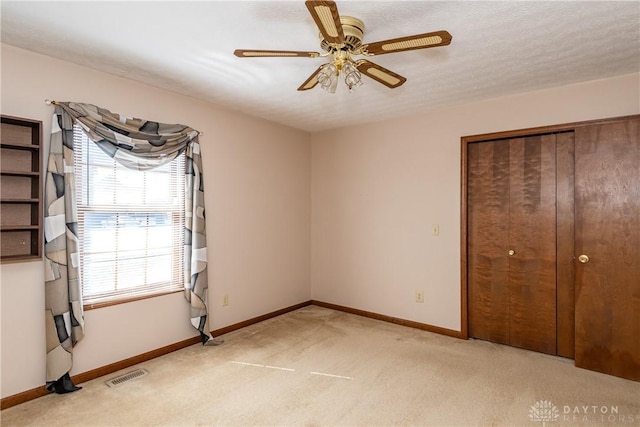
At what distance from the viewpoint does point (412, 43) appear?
1.68 metres

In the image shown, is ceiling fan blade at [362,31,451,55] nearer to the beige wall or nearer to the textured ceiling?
the textured ceiling

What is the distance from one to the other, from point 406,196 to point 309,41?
7.29ft

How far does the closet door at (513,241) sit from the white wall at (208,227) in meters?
2.17

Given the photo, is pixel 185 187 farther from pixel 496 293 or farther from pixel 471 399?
pixel 496 293

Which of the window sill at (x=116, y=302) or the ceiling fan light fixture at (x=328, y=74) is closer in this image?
the ceiling fan light fixture at (x=328, y=74)

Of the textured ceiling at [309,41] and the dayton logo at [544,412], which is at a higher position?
the textured ceiling at [309,41]

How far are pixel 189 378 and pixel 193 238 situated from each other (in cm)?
121

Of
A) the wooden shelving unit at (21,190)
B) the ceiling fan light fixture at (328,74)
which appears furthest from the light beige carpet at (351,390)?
the ceiling fan light fixture at (328,74)

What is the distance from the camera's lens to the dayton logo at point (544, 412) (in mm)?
2188

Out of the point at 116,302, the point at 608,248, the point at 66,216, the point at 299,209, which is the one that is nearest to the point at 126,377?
the point at 116,302

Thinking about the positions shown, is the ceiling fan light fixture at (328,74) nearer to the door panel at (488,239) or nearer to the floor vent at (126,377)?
the door panel at (488,239)

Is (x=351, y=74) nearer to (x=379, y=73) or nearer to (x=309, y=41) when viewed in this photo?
(x=379, y=73)

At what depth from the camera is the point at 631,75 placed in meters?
2.73

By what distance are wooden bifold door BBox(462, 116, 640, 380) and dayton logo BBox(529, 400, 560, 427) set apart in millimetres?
783
